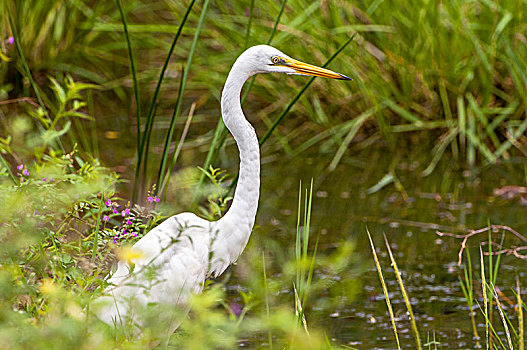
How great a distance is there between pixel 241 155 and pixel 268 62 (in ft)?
0.87

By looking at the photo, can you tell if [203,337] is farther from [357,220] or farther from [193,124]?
[193,124]

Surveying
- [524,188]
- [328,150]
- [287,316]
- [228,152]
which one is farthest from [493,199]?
[287,316]

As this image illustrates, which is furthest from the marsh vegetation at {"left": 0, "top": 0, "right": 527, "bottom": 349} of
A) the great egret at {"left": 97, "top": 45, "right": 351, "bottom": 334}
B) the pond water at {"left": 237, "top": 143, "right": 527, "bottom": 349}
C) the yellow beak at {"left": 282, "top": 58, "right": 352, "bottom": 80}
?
the yellow beak at {"left": 282, "top": 58, "right": 352, "bottom": 80}

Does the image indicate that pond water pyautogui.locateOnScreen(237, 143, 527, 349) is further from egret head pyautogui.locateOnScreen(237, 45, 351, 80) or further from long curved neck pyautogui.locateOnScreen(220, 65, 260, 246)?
egret head pyautogui.locateOnScreen(237, 45, 351, 80)

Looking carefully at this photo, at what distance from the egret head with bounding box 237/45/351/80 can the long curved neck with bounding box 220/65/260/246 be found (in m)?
0.02

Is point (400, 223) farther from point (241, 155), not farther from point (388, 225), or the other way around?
point (241, 155)

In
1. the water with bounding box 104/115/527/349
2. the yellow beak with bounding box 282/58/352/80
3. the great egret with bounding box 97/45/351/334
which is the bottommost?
the water with bounding box 104/115/527/349

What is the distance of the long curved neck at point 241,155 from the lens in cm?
236

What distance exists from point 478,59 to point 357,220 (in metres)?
1.15

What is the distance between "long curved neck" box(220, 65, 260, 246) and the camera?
236 centimetres

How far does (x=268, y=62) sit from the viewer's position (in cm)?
244

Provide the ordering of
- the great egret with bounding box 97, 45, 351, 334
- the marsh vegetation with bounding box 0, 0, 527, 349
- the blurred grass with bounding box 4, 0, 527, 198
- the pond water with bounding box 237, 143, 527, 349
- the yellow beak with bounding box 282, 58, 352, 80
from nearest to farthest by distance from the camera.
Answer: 1. the great egret with bounding box 97, 45, 351, 334
2. the yellow beak with bounding box 282, 58, 352, 80
3. the pond water with bounding box 237, 143, 527, 349
4. the marsh vegetation with bounding box 0, 0, 527, 349
5. the blurred grass with bounding box 4, 0, 527, 198

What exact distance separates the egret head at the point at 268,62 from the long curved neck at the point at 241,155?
0.02 meters

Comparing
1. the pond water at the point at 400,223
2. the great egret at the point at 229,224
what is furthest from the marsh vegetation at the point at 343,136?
the great egret at the point at 229,224
